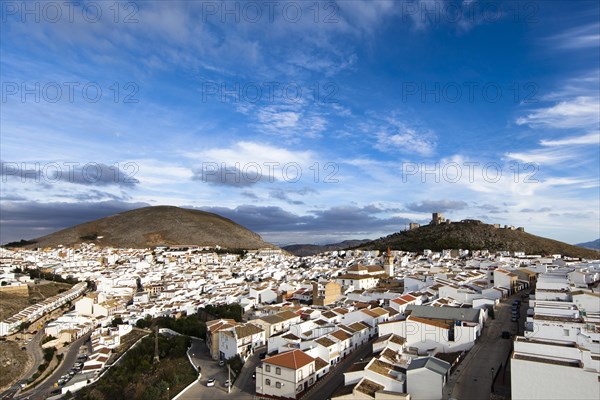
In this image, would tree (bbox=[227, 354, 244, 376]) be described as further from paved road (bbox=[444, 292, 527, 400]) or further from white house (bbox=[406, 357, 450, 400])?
paved road (bbox=[444, 292, 527, 400])

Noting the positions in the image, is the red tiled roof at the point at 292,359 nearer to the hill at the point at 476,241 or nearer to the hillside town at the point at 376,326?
the hillside town at the point at 376,326

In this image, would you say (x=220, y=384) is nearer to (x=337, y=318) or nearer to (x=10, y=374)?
(x=337, y=318)

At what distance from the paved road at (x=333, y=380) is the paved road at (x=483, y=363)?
15.2 feet

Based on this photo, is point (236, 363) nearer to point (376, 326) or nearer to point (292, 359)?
point (292, 359)

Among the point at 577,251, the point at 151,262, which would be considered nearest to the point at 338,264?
the point at 151,262

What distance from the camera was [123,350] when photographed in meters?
29.6

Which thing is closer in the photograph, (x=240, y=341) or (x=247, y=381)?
(x=247, y=381)

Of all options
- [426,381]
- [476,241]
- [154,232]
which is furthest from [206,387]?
[154,232]

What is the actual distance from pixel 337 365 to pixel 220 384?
5.54m

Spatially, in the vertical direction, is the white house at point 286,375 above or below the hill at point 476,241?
below

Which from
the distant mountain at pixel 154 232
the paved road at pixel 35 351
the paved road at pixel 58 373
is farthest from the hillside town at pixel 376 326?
the distant mountain at pixel 154 232

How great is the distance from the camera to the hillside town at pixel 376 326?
574 inches

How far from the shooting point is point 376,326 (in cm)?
2439

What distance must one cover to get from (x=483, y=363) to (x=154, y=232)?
10270cm
